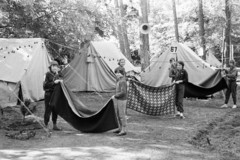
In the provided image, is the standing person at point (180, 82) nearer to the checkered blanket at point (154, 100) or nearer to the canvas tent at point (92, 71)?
the checkered blanket at point (154, 100)

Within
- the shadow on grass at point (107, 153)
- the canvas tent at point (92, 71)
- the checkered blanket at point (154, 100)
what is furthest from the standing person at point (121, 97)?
the canvas tent at point (92, 71)

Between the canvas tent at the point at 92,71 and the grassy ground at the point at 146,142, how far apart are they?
5.54 metres

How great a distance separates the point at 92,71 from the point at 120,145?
8.19 metres

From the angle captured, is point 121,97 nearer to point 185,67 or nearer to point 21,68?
point 21,68

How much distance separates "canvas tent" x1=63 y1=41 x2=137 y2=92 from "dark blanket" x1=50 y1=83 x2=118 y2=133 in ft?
21.9

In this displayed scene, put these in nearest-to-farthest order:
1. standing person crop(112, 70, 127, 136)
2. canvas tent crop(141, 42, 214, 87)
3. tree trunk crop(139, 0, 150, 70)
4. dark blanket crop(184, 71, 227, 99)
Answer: standing person crop(112, 70, 127, 136) < dark blanket crop(184, 71, 227, 99) < canvas tent crop(141, 42, 214, 87) < tree trunk crop(139, 0, 150, 70)

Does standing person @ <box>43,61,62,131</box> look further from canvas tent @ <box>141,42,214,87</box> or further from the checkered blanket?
canvas tent @ <box>141,42,214,87</box>

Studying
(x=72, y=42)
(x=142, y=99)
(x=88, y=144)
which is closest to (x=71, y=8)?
(x=72, y=42)

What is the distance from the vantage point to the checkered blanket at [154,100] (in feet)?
23.9

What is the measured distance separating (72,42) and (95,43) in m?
1.32

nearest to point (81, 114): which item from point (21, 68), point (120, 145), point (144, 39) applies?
point (120, 145)

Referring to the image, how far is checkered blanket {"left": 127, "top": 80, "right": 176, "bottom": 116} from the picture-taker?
23.9ft

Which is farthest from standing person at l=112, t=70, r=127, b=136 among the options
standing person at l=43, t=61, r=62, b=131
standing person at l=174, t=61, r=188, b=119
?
standing person at l=174, t=61, r=188, b=119

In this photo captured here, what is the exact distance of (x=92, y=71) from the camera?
12.8m
